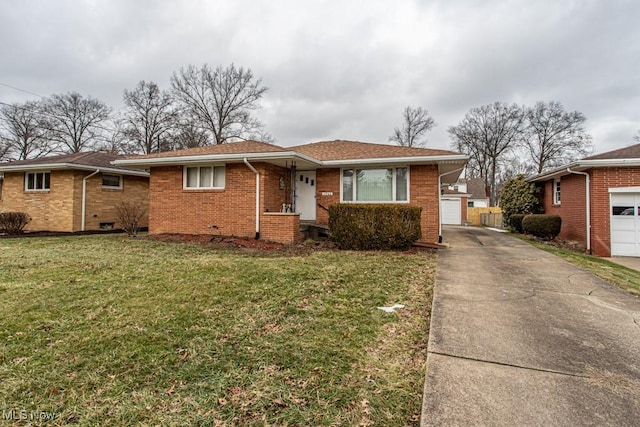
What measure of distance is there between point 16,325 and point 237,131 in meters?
28.3

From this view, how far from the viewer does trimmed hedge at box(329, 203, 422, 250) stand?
849cm

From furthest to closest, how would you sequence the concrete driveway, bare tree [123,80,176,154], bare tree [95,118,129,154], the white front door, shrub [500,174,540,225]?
1. bare tree [95,118,129,154]
2. bare tree [123,80,176,154]
3. shrub [500,174,540,225]
4. the white front door
5. the concrete driveway

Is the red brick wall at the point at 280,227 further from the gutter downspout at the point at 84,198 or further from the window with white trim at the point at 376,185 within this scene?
the gutter downspout at the point at 84,198

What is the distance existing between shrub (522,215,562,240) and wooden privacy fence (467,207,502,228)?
924 cm

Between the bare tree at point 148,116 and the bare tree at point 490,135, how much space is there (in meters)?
31.1

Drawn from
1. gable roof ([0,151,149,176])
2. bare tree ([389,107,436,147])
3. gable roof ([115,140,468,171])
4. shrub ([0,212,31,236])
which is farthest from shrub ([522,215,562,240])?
bare tree ([389,107,436,147])

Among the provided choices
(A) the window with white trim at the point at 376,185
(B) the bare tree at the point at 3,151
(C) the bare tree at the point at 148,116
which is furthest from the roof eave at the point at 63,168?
(B) the bare tree at the point at 3,151

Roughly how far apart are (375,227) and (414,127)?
102 ft

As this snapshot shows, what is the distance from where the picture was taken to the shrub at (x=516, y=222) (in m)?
16.1

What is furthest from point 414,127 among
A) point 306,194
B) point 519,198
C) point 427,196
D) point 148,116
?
point 427,196

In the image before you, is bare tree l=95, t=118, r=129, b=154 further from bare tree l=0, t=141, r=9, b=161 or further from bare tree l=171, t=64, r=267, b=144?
bare tree l=0, t=141, r=9, b=161

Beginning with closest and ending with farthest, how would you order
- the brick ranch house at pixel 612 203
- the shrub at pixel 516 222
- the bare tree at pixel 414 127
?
the brick ranch house at pixel 612 203 → the shrub at pixel 516 222 → the bare tree at pixel 414 127

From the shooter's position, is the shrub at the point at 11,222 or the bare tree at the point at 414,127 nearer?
the shrub at the point at 11,222

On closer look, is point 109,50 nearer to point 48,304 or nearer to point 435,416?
point 48,304
